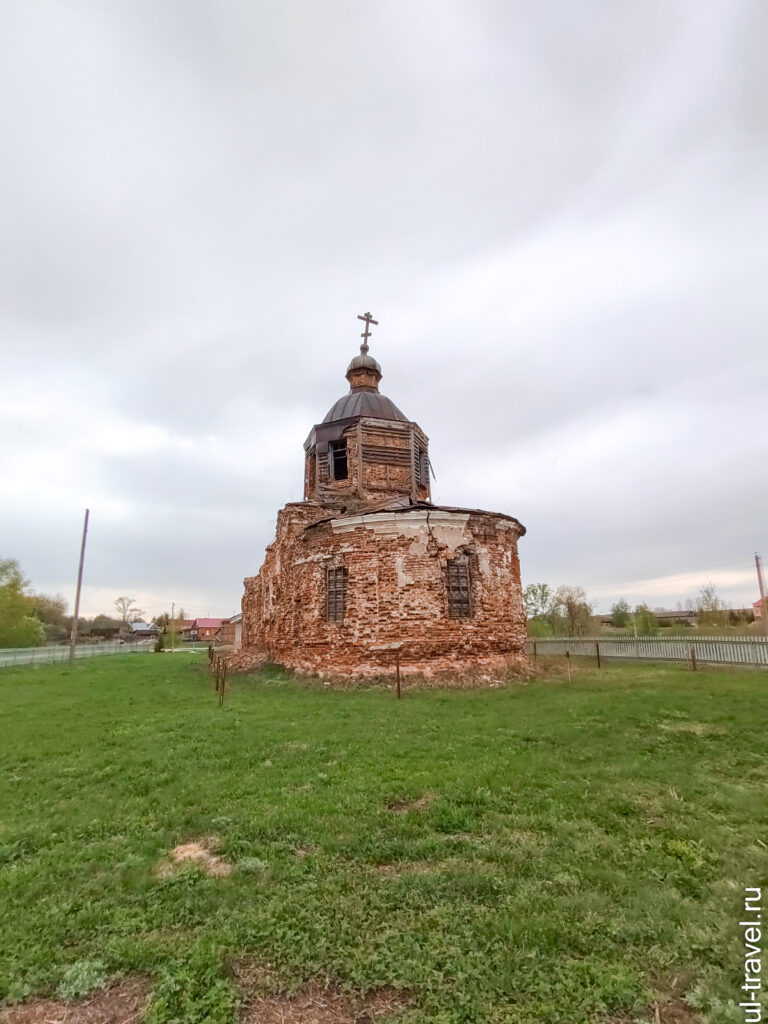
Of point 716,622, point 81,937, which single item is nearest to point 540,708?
point 81,937

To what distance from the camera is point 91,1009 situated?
2.81 metres

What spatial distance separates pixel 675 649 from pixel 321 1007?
24.0 m

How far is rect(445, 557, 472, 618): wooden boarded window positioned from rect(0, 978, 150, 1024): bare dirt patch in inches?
522

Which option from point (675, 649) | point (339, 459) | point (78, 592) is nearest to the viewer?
point (339, 459)

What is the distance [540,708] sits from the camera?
1105 cm

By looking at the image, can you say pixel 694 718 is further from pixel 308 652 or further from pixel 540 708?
pixel 308 652

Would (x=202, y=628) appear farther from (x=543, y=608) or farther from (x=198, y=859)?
(x=198, y=859)

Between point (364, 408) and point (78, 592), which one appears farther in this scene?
point (78, 592)

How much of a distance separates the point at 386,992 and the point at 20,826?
423 centimetres

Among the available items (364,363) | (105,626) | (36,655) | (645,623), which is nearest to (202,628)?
(105,626)

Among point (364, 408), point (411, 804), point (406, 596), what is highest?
point (364, 408)

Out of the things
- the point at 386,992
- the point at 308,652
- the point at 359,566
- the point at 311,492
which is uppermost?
the point at 311,492

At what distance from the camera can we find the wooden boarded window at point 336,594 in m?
16.4

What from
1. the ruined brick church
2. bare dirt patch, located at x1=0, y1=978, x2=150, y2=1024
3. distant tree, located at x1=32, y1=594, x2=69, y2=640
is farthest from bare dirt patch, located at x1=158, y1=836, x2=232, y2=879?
distant tree, located at x1=32, y1=594, x2=69, y2=640
